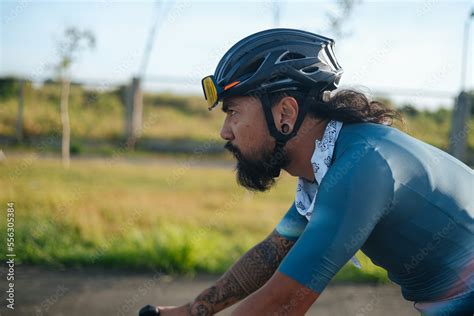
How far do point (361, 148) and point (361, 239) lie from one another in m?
0.29

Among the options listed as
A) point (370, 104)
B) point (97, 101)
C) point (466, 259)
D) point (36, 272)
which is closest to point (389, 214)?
point (466, 259)

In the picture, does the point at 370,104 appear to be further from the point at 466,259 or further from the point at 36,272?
the point at 36,272

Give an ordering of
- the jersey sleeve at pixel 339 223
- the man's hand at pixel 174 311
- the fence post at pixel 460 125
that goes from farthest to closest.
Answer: the fence post at pixel 460 125 < the man's hand at pixel 174 311 < the jersey sleeve at pixel 339 223

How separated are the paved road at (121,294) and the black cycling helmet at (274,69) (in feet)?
9.53

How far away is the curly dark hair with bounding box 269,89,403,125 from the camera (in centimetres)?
213

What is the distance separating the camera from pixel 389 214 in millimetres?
1851

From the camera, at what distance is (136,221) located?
6711mm

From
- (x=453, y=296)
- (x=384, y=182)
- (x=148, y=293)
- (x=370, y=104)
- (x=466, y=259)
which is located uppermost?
(x=370, y=104)

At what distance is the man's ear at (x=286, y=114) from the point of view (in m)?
2.15

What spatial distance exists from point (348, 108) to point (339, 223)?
0.59m

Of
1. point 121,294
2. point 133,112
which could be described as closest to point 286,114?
point 121,294

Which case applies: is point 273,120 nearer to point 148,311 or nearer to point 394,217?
point 394,217

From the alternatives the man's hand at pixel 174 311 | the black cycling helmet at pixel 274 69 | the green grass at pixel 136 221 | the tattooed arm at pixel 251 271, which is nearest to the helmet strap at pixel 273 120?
the black cycling helmet at pixel 274 69

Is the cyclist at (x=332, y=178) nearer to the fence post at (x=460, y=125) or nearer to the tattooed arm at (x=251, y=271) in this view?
the tattooed arm at (x=251, y=271)
